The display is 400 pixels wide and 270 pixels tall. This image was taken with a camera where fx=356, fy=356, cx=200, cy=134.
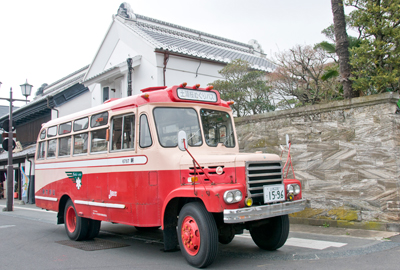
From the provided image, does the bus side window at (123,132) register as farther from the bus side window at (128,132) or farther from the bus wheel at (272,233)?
the bus wheel at (272,233)

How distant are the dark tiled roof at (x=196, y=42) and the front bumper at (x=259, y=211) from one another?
38.8 ft

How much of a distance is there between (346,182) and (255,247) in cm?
303

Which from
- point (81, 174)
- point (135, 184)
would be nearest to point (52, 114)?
point (81, 174)

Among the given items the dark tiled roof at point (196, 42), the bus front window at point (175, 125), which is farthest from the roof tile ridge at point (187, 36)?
the bus front window at point (175, 125)

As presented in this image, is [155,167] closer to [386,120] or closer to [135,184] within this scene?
[135,184]

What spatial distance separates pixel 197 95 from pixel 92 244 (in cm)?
422

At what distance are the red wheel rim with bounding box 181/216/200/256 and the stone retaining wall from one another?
4.50 m

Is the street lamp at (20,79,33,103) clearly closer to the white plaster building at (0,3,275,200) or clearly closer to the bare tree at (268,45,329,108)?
the white plaster building at (0,3,275,200)

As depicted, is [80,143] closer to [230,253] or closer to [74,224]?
[74,224]

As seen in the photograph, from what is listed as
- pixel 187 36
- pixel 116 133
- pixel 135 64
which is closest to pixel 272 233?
pixel 116 133

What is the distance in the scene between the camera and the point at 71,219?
9078 mm

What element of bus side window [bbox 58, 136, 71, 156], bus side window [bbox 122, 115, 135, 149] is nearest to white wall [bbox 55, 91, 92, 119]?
bus side window [bbox 58, 136, 71, 156]

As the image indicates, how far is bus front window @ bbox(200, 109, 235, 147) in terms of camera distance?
706 cm

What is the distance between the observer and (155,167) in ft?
21.1
